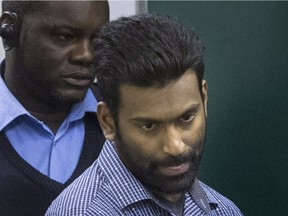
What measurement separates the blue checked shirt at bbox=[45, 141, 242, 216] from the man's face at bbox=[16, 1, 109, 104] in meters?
0.30

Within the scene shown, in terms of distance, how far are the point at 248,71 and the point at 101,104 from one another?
1.13 m

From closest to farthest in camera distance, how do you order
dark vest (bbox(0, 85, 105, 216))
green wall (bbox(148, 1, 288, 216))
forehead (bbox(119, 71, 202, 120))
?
1. forehead (bbox(119, 71, 202, 120))
2. dark vest (bbox(0, 85, 105, 216))
3. green wall (bbox(148, 1, 288, 216))

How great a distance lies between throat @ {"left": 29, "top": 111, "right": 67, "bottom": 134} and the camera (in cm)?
172

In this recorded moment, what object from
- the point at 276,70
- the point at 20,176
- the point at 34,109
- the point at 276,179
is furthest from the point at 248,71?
the point at 20,176

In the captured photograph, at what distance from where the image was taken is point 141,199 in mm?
1337

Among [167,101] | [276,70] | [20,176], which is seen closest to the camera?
[167,101]

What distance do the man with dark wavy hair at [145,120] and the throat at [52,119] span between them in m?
0.38

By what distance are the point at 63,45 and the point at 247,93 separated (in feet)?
3.11

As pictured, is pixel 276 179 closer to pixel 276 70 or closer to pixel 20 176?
pixel 276 70

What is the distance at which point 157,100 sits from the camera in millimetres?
1266

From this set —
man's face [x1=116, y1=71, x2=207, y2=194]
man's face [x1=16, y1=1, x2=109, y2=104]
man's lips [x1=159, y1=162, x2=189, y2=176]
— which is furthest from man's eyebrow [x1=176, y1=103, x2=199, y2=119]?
man's face [x1=16, y1=1, x2=109, y2=104]

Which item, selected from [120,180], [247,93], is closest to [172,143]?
[120,180]

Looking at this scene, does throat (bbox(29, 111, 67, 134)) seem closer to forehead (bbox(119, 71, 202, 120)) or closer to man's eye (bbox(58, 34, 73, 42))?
man's eye (bbox(58, 34, 73, 42))

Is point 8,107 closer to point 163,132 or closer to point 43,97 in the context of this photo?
point 43,97
